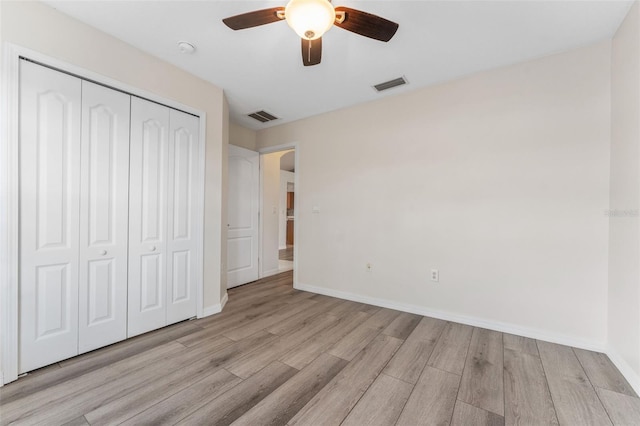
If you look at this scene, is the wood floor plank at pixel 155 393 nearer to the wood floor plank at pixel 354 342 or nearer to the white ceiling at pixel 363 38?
the wood floor plank at pixel 354 342

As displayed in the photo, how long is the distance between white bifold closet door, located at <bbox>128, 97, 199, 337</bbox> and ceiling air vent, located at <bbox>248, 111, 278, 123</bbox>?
1.10 metres

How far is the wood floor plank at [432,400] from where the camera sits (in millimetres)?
1376

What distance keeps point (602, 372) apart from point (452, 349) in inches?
37.1

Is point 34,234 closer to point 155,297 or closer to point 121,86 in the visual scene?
point 155,297

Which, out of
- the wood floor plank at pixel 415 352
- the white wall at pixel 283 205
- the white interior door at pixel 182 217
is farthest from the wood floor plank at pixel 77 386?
the white wall at pixel 283 205

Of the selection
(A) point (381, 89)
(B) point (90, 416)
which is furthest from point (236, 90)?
(B) point (90, 416)

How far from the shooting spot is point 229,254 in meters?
3.77

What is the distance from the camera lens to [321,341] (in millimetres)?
2221

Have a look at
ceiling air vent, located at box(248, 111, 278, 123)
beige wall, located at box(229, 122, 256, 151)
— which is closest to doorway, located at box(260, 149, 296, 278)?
beige wall, located at box(229, 122, 256, 151)

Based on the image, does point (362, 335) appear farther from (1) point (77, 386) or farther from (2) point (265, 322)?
(1) point (77, 386)

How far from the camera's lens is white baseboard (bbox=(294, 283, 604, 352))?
82.7 inches

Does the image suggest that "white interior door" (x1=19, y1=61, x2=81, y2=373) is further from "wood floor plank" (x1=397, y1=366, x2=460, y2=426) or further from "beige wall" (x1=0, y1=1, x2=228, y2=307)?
"wood floor plank" (x1=397, y1=366, x2=460, y2=426)

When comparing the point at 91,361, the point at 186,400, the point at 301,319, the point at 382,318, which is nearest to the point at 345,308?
the point at 382,318

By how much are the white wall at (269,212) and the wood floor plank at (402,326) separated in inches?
96.8
